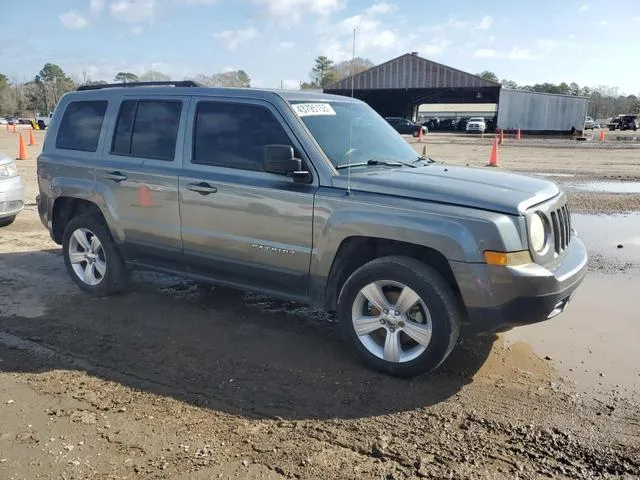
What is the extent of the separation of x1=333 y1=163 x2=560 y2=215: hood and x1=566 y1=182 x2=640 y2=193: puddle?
979 cm

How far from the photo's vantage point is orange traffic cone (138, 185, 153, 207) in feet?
17.1

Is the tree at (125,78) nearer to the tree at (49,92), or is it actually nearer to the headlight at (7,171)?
the headlight at (7,171)

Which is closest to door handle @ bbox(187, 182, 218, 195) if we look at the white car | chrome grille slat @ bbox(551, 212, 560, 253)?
chrome grille slat @ bbox(551, 212, 560, 253)

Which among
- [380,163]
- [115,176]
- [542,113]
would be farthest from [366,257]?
[542,113]

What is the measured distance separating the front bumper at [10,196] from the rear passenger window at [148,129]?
4.09 metres

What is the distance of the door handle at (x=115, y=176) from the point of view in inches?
213

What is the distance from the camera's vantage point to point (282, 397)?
3.78 meters

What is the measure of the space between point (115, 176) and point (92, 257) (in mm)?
993

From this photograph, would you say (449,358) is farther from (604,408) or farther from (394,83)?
(394,83)

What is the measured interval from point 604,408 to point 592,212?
7.47 meters

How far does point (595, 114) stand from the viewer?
12312cm

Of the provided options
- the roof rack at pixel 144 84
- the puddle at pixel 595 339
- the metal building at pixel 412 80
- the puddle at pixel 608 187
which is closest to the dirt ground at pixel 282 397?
the puddle at pixel 595 339

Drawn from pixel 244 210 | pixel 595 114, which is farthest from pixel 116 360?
pixel 595 114

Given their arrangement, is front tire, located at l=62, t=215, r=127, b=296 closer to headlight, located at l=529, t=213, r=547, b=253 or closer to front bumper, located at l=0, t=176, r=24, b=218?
front bumper, located at l=0, t=176, r=24, b=218
